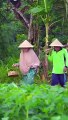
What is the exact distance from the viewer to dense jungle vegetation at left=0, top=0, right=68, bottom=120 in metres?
2.52

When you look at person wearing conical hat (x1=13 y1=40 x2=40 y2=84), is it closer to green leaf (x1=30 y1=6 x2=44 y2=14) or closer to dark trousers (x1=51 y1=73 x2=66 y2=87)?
dark trousers (x1=51 y1=73 x2=66 y2=87)

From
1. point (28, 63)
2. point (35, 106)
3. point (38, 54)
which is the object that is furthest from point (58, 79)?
point (35, 106)

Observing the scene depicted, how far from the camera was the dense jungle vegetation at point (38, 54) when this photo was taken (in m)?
2.52

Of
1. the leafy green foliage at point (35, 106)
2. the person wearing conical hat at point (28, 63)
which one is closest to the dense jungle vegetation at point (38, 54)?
the leafy green foliage at point (35, 106)

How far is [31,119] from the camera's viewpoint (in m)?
2.40

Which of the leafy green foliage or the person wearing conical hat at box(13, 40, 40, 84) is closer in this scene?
the leafy green foliage

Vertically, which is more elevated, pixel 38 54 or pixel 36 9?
pixel 36 9

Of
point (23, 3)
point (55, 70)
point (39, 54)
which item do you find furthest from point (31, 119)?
point (23, 3)

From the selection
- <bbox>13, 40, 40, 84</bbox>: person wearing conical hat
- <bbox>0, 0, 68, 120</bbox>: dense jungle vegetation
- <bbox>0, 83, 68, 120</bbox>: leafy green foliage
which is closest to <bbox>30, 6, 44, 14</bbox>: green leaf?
<bbox>0, 0, 68, 120</bbox>: dense jungle vegetation

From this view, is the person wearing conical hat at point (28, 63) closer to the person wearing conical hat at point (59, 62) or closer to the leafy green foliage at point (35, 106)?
the person wearing conical hat at point (59, 62)

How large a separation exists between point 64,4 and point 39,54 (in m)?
1.66

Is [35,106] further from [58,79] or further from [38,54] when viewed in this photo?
[38,54]

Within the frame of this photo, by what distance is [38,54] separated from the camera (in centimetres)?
1155

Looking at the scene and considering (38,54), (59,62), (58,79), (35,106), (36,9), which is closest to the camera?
(35,106)
